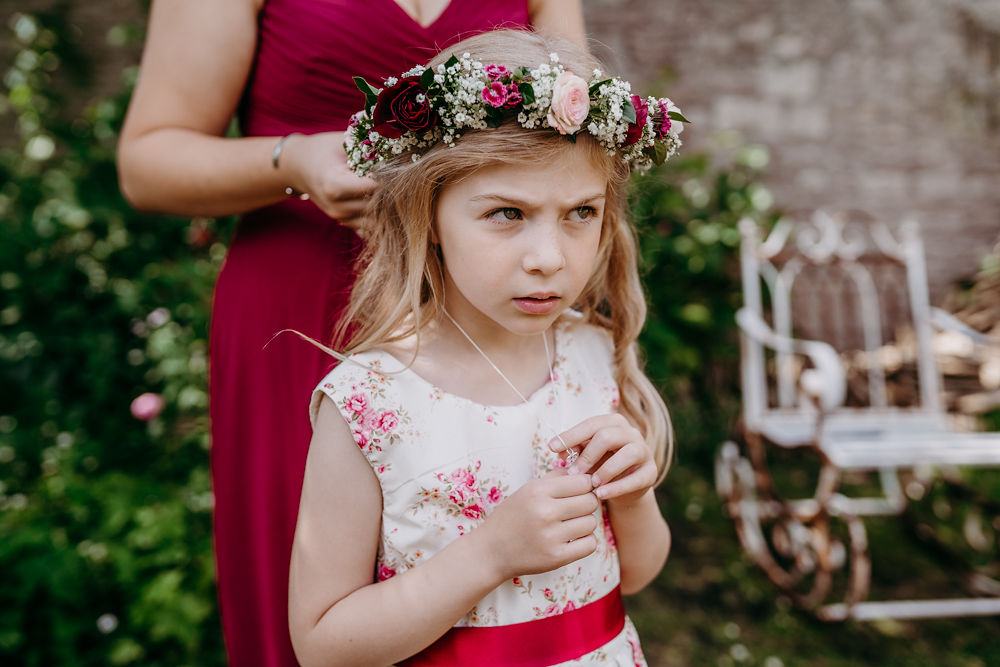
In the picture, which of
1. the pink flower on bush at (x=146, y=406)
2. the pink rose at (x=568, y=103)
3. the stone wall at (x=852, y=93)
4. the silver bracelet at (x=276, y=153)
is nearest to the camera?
the pink rose at (x=568, y=103)

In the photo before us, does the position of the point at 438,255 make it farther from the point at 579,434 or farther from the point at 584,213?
the point at 579,434

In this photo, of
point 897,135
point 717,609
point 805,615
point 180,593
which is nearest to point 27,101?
point 180,593

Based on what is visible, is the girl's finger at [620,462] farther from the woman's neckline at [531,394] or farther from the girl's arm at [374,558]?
the woman's neckline at [531,394]

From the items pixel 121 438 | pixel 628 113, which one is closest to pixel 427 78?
pixel 628 113

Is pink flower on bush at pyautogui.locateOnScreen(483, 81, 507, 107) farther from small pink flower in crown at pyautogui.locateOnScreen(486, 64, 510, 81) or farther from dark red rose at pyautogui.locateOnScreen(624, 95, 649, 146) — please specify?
dark red rose at pyautogui.locateOnScreen(624, 95, 649, 146)

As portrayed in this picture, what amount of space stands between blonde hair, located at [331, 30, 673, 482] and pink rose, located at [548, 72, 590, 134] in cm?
4

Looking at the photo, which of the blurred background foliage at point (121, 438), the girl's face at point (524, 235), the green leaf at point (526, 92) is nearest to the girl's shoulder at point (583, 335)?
the girl's face at point (524, 235)

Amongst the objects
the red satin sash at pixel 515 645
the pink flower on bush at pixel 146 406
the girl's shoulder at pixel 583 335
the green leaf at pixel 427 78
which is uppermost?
the green leaf at pixel 427 78

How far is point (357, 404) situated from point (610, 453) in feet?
1.30

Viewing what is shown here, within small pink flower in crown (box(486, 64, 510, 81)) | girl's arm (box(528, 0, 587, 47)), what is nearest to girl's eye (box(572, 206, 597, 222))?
small pink flower in crown (box(486, 64, 510, 81))

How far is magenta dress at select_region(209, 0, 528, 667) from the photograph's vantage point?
131 cm

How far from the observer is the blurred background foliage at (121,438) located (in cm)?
251

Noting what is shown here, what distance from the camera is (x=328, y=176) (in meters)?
1.14

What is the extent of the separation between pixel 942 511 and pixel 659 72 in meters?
3.34
